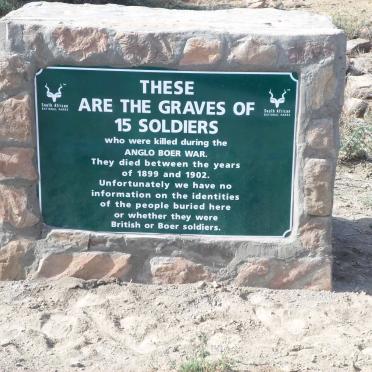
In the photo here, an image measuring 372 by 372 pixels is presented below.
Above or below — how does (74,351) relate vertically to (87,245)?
below

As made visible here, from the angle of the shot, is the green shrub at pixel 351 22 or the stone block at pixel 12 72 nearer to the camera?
the stone block at pixel 12 72

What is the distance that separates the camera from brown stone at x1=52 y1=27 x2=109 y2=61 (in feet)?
11.9

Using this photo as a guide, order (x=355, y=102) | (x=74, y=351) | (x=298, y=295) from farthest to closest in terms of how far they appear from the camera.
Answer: (x=355, y=102)
(x=298, y=295)
(x=74, y=351)

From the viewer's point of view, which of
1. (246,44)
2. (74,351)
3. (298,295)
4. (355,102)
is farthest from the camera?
(355,102)

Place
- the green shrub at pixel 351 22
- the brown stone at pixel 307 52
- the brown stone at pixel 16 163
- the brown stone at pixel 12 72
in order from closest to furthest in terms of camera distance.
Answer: the brown stone at pixel 307 52
the brown stone at pixel 12 72
the brown stone at pixel 16 163
the green shrub at pixel 351 22

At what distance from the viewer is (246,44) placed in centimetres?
359

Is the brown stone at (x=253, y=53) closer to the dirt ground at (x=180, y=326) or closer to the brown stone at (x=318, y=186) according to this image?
the brown stone at (x=318, y=186)

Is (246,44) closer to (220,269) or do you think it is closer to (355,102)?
(220,269)

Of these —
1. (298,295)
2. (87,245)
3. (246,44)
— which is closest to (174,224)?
(87,245)

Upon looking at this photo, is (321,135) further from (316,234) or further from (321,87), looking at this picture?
(316,234)

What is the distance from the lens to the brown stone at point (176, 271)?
386 cm

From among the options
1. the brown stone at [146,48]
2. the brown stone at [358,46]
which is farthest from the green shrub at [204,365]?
the brown stone at [358,46]

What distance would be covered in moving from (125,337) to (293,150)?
1145 mm

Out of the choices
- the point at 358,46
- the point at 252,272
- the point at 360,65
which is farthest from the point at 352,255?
the point at 358,46
